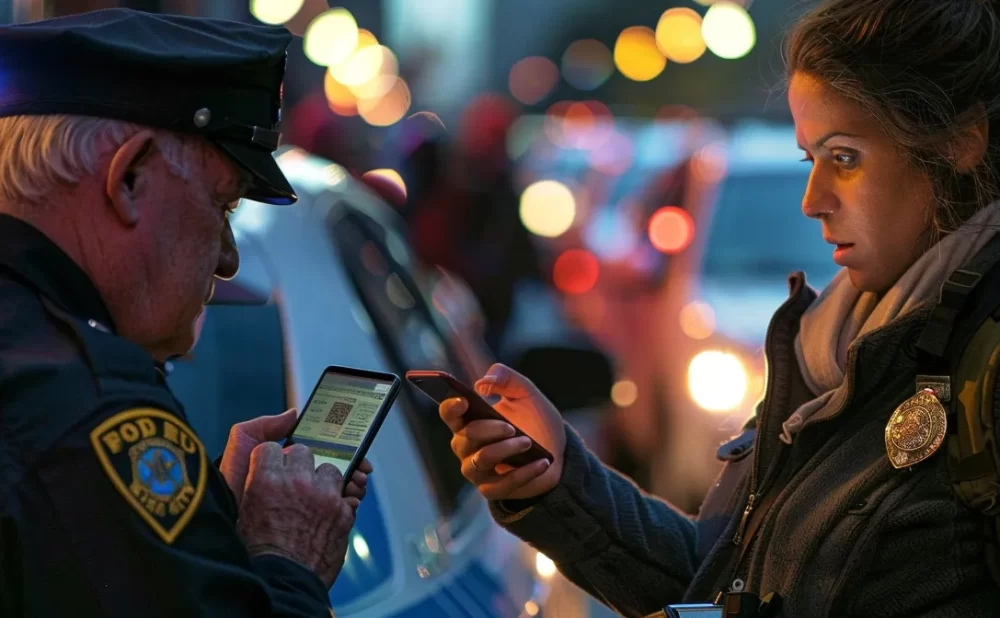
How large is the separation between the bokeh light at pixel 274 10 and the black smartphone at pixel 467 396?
11.5 meters

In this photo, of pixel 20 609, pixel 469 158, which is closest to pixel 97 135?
pixel 20 609

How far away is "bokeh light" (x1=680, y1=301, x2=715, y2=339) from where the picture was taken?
8969 millimetres

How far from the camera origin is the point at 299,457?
7.81ft

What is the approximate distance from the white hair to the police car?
1.26m

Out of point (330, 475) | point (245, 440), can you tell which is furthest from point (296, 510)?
point (245, 440)

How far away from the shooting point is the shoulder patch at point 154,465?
1927 millimetres

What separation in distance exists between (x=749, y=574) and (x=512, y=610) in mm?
1207

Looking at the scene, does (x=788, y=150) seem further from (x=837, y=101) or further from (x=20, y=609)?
(x=20, y=609)

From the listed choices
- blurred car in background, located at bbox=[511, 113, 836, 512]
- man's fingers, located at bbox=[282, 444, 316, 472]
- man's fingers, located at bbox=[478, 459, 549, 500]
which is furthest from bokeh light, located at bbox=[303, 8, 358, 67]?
man's fingers, located at bbox=[282, 444, 316, 472]

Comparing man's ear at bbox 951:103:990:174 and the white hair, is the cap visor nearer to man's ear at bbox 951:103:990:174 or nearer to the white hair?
the white hair

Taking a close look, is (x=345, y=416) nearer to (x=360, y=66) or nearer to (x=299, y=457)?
(x=299, y=457)

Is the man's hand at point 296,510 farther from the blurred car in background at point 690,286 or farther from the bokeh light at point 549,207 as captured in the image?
the bokeh light at point 549,207

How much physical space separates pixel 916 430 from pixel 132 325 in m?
1.19

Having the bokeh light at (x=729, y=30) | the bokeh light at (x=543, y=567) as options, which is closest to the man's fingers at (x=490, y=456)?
the bokeh light at (x=543, y=567)
